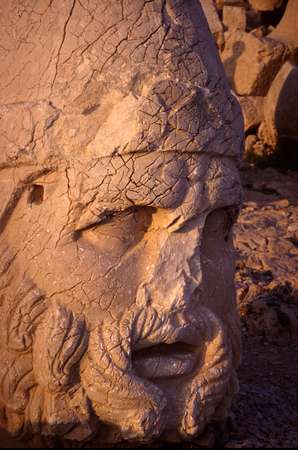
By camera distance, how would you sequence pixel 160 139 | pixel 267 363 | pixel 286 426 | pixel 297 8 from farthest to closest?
1. pixel 297 8
2. pixel 267 363
3. pixel 286 426
4. pixel 160 139

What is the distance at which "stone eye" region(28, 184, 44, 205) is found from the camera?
2609mm

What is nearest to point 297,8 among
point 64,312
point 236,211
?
point 236,211

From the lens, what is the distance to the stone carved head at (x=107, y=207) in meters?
2.46

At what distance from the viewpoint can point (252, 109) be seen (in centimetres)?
1018

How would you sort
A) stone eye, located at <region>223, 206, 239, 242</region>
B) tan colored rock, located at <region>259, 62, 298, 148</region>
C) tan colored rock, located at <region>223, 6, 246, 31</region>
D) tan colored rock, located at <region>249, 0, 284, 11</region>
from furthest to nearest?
tan colored rock, located at <region>249, 0, 284, 11</region>
tan colored rock, located at <region>223, 6, 246, 31</region>
tan colored rock, located at <region>259, 62, 298, 148</region>
stone eye, located at <region>223, 206, 239, 242</region>

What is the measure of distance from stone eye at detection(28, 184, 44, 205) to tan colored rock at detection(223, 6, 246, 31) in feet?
30.1

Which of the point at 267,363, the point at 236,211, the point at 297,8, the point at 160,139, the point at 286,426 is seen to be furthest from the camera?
the point at 297,8

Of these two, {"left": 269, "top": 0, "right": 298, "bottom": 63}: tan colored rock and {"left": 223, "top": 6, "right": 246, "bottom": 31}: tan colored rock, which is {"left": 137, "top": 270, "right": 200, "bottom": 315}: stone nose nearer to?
{"left": 269, "top": 0, "right": 298, "bottom": 63}: tan colored rock

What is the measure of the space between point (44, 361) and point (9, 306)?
10.7 inches

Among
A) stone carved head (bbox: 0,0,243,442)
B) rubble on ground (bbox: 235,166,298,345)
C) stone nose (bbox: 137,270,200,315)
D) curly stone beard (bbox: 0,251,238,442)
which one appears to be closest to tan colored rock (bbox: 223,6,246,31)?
rubble on ground (bbox: 235,166,298,345)

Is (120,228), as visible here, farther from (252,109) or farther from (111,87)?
(252,109)

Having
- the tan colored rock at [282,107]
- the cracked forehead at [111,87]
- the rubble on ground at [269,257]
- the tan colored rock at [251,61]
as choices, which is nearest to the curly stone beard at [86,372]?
the cracked forehead at [111,87]

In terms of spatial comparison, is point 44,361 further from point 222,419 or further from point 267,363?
point 267,363

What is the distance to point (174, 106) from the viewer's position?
246 cm
